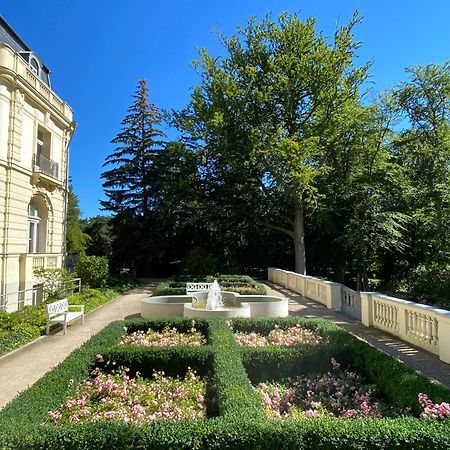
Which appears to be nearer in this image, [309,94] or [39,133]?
[39,133]

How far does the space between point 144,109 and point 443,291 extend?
1085 inches

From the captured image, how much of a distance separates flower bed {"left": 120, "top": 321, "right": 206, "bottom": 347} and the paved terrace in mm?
1490

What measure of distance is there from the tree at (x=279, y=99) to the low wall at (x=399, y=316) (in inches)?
351

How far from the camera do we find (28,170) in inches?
682

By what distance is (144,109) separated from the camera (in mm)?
33875

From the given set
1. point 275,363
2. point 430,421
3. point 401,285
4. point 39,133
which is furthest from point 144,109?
point 430,421

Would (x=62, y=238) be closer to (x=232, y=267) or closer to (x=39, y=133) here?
(x=39, y=133)

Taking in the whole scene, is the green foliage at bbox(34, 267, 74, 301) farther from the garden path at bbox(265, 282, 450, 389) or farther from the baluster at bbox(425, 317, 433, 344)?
the baluster at bbox(425, 317, 433, 344)

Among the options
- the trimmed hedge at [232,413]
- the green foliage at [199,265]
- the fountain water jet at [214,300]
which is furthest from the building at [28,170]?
the trimmed hedge at [232,413]


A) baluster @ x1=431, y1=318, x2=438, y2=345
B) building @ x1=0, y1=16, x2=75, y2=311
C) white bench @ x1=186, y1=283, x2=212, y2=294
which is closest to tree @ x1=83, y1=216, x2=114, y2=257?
building @ x1=0, y1=16, x2=75, y2=311

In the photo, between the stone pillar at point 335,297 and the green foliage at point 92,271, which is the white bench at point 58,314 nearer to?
Result: the stone pillar at point 335,297

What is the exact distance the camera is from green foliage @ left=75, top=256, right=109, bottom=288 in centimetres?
1933

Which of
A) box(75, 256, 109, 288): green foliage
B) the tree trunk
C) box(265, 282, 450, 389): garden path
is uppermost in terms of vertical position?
the tree trunk

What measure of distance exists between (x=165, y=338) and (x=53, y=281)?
11476 mm
